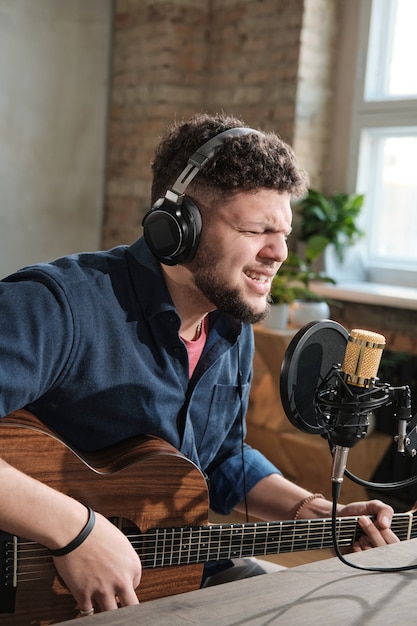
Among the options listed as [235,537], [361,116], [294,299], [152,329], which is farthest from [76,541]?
[361,116]

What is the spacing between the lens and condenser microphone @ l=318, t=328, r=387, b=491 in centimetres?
107

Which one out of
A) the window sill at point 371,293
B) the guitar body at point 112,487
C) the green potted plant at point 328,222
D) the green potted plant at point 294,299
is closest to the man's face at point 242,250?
the guitar body at point 112,487

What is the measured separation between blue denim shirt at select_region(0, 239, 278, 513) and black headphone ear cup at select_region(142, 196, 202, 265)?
85 millimetres

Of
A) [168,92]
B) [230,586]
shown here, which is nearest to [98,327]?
[230,586]

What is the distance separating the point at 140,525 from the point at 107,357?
322 millimetres

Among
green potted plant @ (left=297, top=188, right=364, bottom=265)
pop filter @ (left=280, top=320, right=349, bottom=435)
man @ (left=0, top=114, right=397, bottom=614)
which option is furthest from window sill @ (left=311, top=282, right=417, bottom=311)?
pop filter @ (left=280, top=320, right=349, bottom=435)

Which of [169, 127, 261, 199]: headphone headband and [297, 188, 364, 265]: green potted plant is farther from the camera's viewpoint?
[297, 188, 364, 265]: green potted plant

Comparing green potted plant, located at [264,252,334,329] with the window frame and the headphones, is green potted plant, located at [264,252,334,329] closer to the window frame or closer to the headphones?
the window frame

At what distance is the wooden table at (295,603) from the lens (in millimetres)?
932

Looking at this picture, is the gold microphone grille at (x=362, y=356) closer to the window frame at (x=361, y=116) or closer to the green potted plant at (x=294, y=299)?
the green potted plant at (x=294, y=299)

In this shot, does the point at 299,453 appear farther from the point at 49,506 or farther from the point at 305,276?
the point at 49,506

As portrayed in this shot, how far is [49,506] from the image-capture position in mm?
1266

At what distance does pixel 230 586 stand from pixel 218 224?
736 millimetres

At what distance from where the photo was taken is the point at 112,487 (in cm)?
140
